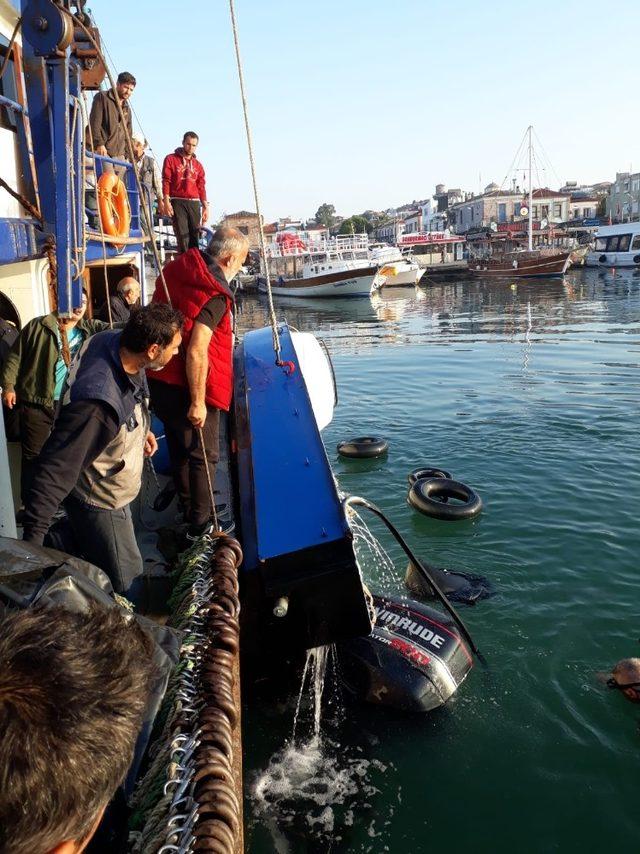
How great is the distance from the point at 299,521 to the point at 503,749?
2082mm

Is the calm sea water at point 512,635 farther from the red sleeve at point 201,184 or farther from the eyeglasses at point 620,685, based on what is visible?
the red sleeve at point 201,184

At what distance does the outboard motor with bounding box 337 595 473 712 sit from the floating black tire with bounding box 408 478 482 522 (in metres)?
2.89

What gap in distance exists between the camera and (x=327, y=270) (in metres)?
50.7

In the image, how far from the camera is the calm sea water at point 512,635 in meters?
3.71

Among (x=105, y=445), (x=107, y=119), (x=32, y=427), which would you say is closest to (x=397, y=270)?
(x=107, y=119)

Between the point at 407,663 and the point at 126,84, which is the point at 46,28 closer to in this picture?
the point at 126,84

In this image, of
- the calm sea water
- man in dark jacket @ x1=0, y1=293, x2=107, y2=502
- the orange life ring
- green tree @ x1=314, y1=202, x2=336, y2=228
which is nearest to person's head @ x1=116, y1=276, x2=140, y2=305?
the orange life ring

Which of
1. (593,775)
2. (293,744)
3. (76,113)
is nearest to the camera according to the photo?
(593,775)

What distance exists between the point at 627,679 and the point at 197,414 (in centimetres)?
358

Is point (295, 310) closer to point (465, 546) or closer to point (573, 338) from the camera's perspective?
point (573, 338)

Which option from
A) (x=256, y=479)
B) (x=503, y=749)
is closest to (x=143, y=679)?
(x=256, y=479)

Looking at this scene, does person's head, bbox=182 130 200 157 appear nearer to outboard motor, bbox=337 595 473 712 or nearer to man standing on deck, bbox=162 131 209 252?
man standing on deck, bbox=162 131 209 252

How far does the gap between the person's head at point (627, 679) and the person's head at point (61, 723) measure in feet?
14.2

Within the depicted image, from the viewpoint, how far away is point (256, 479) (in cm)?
432
